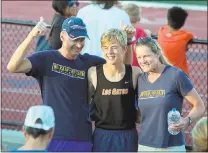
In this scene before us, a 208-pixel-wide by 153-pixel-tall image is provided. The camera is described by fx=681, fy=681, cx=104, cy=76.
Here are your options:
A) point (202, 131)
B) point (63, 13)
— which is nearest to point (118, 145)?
point (202, 131)

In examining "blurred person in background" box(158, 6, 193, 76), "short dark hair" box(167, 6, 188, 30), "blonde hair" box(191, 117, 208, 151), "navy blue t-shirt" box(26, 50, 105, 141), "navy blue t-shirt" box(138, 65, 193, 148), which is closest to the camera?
"blonde hair" box(191, 117, 208, 151)

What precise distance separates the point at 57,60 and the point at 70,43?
185 millimetres

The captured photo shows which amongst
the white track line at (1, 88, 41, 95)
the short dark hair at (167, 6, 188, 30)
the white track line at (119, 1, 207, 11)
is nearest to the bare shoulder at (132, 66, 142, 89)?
the short dark hair at (167, 6, 188, 30)

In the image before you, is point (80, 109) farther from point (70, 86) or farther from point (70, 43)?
point (70, 43)

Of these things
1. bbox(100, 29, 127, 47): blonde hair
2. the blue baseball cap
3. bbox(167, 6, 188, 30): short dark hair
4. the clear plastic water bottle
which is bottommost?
the clear plastic water bottle

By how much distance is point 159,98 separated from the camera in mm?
5695

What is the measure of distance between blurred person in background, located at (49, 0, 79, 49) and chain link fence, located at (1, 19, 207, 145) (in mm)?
1130

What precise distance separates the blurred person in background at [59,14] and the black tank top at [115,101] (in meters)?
1.77

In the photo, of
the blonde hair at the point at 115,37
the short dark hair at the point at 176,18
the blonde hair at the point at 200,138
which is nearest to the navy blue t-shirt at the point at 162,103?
the blonde hair at the point at 115,37

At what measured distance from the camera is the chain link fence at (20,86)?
31.5 ft

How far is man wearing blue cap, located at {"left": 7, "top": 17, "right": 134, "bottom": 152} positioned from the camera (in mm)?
5832

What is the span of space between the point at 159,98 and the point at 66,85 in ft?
2.65

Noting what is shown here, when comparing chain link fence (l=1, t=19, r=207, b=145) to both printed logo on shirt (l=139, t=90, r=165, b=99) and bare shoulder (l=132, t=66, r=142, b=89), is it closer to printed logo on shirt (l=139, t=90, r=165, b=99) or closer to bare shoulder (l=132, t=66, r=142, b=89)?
bare shoulder (l=132, t=66, r=142, b=89)

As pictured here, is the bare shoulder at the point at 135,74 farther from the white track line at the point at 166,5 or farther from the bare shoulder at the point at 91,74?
the white track line at the point at 166,5
